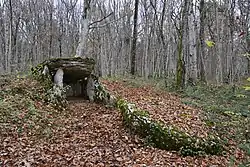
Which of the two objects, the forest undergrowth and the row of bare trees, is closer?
the forest undergrowth

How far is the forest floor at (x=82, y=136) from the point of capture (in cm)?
637

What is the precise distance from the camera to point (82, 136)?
318 inches

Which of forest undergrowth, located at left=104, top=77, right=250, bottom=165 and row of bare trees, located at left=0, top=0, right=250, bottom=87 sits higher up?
row of bare trees, located at left=0, top=0, right=250, bottom=87

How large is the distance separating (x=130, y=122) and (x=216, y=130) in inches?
104

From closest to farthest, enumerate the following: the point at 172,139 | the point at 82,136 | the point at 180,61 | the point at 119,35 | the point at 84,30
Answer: the point at 172,139
the point at 82,136
the point at 180,61
the point at 84,30
the point at 119,35

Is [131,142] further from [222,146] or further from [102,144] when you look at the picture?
[222,146]

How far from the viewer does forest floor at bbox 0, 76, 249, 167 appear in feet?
20.9

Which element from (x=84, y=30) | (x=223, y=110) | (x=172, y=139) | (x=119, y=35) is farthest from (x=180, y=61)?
(x=119, y=35)

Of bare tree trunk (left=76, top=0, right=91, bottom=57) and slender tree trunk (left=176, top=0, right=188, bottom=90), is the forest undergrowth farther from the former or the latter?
bare tree trunk (left=76, top=0, right=91, bottom=57)

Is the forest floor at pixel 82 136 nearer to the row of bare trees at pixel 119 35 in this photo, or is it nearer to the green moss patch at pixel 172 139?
the green moss patch at pixel 172 139

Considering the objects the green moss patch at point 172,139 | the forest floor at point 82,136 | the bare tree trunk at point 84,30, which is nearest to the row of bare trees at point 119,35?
the bare tree trunk at point 84,30

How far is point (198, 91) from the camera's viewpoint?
14.9 metres

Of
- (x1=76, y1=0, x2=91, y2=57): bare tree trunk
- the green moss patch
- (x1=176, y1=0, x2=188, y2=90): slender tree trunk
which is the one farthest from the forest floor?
(x1=76, y1=0, x2=91, y2=57): bare tree trunk

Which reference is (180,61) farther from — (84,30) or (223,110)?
(84,30)
